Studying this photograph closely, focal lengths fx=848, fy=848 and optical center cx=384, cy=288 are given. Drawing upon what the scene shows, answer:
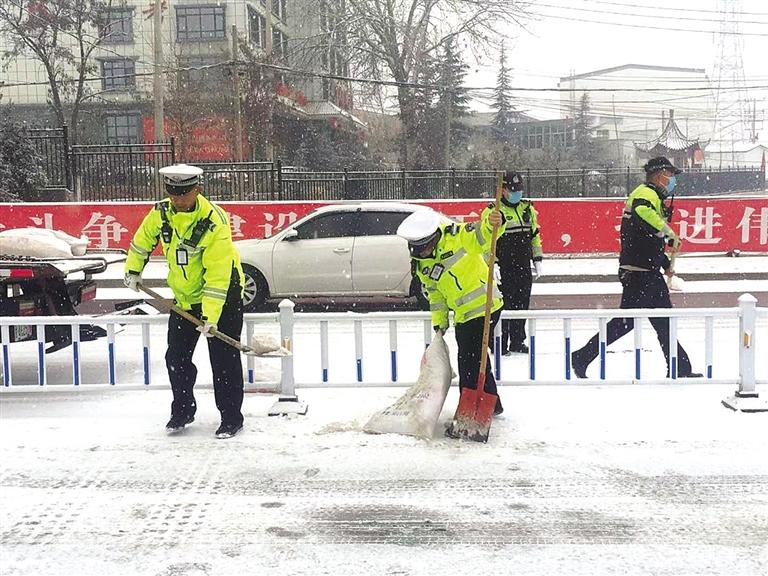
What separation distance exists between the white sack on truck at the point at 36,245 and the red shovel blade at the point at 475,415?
444 centimetres

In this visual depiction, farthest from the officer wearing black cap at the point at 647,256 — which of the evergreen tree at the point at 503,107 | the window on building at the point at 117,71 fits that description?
the evergreen tree at the point at 503,107

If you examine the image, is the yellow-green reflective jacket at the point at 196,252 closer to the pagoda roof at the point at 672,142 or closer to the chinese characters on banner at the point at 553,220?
the chinese characters on banner at the point at 553,220

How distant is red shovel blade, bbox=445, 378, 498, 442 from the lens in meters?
5.49

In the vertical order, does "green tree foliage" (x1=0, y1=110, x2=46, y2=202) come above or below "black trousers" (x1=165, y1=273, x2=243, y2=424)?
above

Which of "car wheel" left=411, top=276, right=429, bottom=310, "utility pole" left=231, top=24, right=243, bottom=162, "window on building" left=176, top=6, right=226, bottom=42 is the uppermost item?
"window on building" left=176, top=6, right=226, bottom=42

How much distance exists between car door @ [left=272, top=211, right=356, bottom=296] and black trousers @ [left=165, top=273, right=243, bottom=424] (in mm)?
5835

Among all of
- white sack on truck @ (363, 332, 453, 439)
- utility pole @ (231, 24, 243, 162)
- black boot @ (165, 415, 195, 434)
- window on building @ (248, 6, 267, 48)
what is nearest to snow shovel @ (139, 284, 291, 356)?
black boot @ (165, 415, 195, 434)

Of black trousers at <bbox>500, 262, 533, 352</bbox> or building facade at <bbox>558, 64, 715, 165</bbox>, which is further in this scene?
building facade at <bbox>558, 64, 715, 165</bbox>

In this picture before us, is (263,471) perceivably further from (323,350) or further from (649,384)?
(649,384)

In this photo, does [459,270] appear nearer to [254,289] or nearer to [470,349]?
[470,349]

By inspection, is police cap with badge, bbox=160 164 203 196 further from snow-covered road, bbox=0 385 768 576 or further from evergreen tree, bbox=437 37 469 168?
evergreen tree, bbox=437 37 469 168

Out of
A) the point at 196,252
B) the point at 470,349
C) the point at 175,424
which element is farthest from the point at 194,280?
the point at 470,349

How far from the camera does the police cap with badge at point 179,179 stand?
17.6ft

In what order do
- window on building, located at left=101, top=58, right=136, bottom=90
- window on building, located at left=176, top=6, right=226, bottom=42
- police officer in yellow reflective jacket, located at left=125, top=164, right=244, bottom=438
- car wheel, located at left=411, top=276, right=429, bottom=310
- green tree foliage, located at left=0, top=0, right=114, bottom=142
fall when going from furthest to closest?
window on building, located at left=101, top=58, right=136, bottom=90, window on building, located at left=176, top=6, right=226, bottom=42, green tree foliage, located at left=0, top=0, right=114, bottom=142, car wheel, located at left=411, top=276, right=429, bottom=310, police officer in yellow reflective jacket, located at left=125, top=164, right=244, bottom=438
